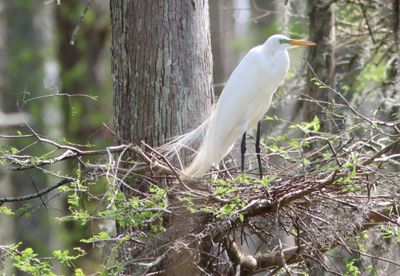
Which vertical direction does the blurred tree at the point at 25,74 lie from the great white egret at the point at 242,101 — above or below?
below

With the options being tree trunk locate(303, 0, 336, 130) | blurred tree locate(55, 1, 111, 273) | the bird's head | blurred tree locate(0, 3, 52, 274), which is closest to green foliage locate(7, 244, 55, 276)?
the bird's head

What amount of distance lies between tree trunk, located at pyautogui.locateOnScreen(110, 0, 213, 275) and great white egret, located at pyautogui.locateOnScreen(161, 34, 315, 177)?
79 millimetres

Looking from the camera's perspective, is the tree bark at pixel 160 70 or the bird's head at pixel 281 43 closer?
the tree bark at pixel 160 70

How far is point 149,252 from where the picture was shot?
371 cm

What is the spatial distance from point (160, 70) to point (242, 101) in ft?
1.45

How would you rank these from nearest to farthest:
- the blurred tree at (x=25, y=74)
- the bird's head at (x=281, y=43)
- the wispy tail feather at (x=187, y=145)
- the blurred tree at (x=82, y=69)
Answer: the wispy tail feather at (x=187, y=145), the bird's head at (x=281, y=43), the blurred tree at (x=82, y=69), the blurred tree at (x=25, y=74)

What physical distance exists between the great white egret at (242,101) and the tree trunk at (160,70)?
0.08 meters

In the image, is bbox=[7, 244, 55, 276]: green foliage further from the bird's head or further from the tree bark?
the bird's head

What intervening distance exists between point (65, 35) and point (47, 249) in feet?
7.42

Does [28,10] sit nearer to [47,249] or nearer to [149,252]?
[47,249]

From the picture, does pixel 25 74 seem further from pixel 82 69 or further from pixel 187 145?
pixel 187 145

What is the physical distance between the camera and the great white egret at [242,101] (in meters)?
4.31

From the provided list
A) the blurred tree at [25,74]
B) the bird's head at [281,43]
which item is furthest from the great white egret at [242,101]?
the blurred tree at [25,74]

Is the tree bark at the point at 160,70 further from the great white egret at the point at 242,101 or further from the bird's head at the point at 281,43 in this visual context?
the bird's head at the point at 281,43
